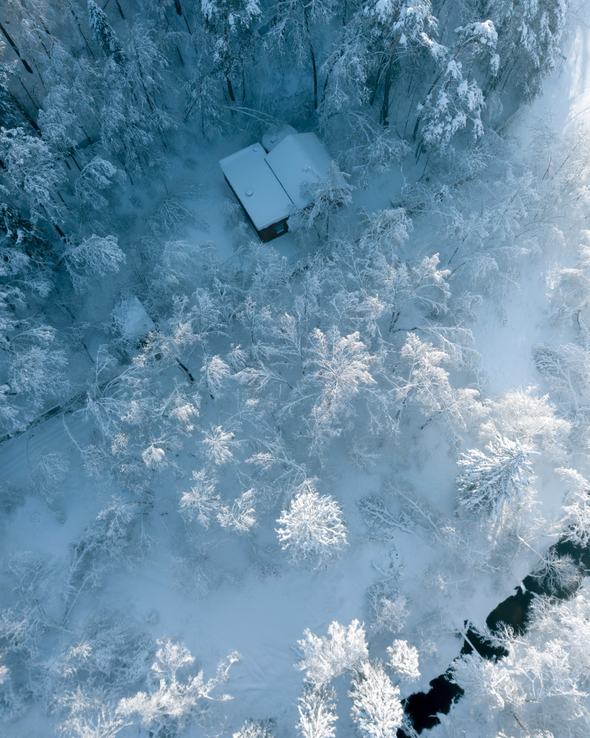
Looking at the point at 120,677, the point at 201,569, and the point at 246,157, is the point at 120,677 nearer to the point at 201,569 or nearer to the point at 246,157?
the point at 201,569

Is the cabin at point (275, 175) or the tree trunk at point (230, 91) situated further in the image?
the tree trunk at point (230, 91)

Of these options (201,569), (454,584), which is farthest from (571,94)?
(201,569)

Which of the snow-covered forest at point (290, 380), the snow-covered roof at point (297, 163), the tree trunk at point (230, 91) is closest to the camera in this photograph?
the snow-covered forest at point (290, 380)

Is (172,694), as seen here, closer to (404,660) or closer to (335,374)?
(404,660)

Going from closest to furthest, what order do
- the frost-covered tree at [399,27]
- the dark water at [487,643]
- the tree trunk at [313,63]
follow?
the frost-covered tree at [399,27]
the dark water at [487,643]
the tree trunk at [313,63]

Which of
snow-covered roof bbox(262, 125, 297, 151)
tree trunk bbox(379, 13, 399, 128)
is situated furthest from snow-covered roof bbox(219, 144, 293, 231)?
tree trunk bbox(379, 13, 399, 128)

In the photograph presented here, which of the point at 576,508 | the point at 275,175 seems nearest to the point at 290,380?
the point at 275,175

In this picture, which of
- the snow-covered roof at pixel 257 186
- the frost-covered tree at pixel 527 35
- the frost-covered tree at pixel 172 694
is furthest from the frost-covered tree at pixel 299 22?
the frost-covered tree at pixel 172 694

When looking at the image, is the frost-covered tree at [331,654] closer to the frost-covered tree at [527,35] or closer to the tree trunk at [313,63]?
the tree trunk at [313,63]

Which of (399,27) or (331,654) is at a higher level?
(399,27)
